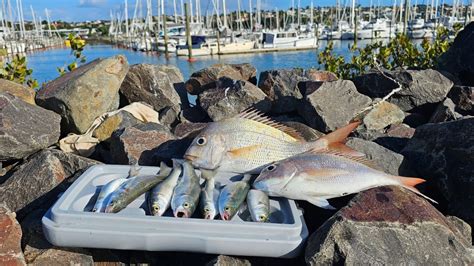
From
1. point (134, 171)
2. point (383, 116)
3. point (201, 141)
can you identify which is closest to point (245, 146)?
point (201, 141)

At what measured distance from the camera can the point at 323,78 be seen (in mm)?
6820

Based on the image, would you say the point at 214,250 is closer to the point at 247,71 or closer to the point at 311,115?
the point at 311,115

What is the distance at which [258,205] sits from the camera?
3410 mm

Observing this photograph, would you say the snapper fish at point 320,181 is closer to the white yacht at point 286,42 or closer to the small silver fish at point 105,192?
the small silver fish at point 105,192

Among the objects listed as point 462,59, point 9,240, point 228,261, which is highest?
point 462,59

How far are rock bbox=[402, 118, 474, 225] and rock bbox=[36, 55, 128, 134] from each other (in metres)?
3.70

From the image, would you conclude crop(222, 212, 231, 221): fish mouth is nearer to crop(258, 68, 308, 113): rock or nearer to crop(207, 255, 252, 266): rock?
crop(207, 255, 252, 266): rock

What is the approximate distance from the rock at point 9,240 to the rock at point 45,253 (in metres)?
0.12

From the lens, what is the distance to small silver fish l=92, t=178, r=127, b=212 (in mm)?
3386

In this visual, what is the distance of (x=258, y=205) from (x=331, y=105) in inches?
90.6

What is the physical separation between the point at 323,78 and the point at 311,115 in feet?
5.48

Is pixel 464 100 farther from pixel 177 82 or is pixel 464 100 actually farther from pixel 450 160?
pixel 177 82

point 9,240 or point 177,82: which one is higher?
point 177,82

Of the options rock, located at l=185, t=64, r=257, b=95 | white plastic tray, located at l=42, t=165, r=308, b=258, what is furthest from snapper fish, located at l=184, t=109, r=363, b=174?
rock, located at l=185, t=64, r=257, b=95
